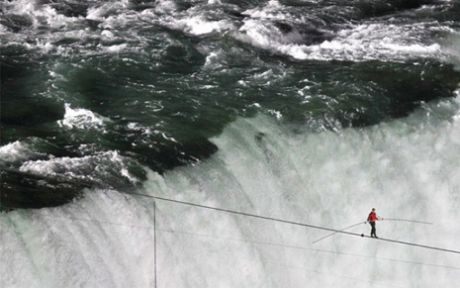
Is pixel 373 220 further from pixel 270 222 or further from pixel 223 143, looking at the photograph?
pixel 223 143

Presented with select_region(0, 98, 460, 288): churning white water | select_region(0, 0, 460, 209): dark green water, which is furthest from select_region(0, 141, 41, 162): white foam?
select_region(0, 98, 460, 288): churning white water

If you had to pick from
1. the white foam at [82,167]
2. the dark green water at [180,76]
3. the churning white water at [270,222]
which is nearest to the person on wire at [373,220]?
the churning white water at [270,222]

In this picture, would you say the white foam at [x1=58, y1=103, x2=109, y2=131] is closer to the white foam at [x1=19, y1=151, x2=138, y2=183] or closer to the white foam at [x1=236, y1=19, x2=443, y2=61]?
the white foam at [x1=19, y1=151, x2=138, y2=183]

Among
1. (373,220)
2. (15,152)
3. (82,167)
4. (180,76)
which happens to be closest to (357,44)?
(180,76)

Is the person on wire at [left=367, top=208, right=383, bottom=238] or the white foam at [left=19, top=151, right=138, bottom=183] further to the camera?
the white foam at [left=19, top=151, right=138, bottom=183]

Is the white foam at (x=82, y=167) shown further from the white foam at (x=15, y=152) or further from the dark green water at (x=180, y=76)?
the white foam at (x=15, y=152)
